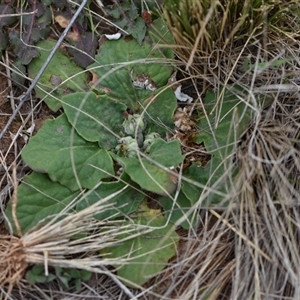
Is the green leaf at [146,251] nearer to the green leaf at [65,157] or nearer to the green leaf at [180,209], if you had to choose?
the green leaf at [180,209]

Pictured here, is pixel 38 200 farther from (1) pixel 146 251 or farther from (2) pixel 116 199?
(1) pixel 146 251

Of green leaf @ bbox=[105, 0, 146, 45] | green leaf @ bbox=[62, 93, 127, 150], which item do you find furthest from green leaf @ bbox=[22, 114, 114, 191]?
green leaf @ bbox=[105, 0, 146, 45]

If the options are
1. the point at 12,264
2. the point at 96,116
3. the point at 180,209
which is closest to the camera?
the point at 12,264

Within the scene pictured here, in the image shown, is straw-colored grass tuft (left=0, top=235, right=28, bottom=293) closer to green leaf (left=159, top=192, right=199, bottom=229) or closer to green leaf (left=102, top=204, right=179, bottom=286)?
green leaf (left=102, top=204, right=179, bottom=286)

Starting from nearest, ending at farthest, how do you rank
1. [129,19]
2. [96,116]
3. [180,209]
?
[180,209]
[96,116]
[129,19]

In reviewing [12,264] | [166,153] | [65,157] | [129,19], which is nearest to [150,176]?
[166,153]

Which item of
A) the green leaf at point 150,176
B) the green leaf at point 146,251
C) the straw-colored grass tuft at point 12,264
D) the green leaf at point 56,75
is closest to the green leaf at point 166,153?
the green leaf at point 150,176

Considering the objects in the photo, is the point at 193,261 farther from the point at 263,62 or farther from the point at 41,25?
the point at 41,25
